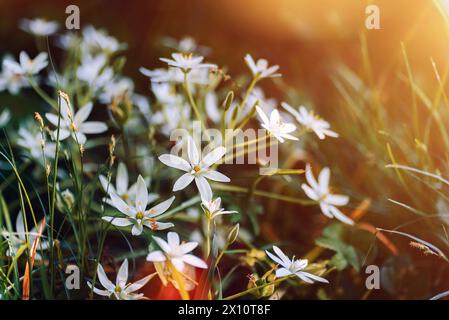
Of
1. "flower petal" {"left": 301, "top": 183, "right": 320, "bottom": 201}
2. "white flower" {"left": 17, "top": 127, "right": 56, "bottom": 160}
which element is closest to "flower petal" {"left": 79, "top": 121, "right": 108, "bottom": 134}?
"white flower" {"left": 17, "top": 127, "right": 56, "bottom": 160}

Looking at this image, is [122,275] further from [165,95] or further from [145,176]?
[165,95]

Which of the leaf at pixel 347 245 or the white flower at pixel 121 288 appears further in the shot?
the leaf at pixel 347 245

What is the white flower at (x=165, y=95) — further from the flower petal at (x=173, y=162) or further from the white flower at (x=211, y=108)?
the flower petal at (x=173, y=162)

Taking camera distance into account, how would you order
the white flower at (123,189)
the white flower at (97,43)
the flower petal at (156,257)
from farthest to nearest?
the white flower at (97,43) < the white flower at (123,189) < the flower petal at (156,257)

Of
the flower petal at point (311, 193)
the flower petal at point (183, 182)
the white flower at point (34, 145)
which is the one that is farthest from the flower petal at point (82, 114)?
the flower petal at point (311, 193)

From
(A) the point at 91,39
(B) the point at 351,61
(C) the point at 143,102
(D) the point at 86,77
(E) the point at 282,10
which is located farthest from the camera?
(E) the point at 282,10

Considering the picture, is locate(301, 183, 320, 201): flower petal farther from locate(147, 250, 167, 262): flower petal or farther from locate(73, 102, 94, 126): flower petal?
locate(73, 102, 94, 126): flower petal
